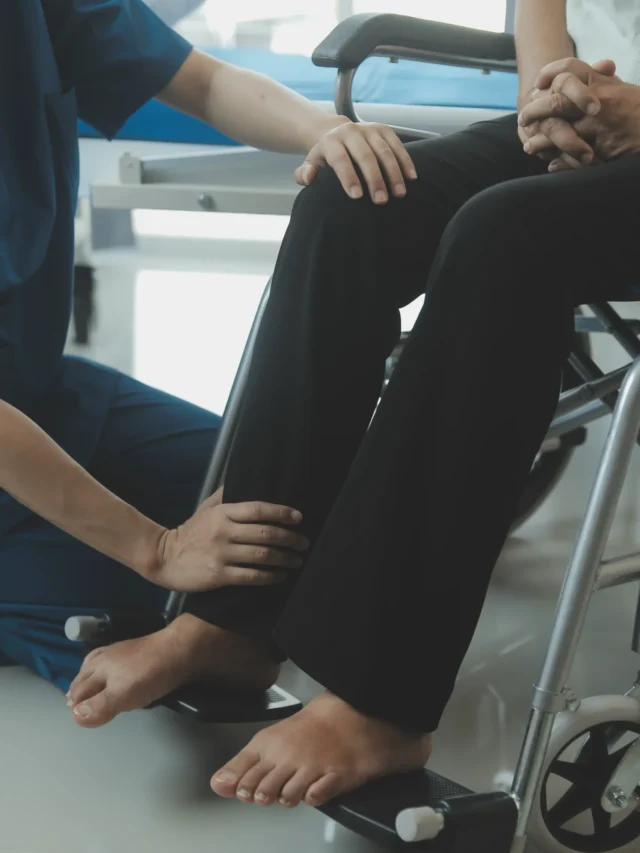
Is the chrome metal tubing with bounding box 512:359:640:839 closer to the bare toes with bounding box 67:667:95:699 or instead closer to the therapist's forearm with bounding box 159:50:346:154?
the bare toes with bounding box 67:667:95:699

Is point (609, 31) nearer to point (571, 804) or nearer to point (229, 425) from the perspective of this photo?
point (229, 425)

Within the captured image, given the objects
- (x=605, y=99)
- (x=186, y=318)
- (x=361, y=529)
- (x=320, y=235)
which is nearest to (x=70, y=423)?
(x=320, y=235)

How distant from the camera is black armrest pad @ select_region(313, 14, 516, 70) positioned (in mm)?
1174

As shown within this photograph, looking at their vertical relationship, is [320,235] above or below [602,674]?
above

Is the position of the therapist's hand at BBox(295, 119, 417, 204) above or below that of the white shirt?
below

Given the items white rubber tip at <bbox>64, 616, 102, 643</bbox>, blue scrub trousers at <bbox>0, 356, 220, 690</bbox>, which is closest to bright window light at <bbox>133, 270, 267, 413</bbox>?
blue scrub trousers at <bbox>0, 356, 220, 690</bbox>

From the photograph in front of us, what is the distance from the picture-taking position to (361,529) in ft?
2.60

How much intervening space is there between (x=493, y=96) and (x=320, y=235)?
6.94ft

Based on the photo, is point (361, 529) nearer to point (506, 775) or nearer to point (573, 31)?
point (506, 775)

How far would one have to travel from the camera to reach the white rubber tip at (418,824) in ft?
2.40

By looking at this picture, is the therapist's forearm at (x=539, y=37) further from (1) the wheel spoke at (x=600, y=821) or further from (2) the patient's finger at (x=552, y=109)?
(1) the wheel spoke at (x=600, y=821)

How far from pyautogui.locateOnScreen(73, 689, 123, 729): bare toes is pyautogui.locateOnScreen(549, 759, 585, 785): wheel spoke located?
369 millimetres

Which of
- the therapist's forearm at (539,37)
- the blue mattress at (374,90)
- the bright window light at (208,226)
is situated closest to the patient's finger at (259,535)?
the therapist's forearm at (539,37)

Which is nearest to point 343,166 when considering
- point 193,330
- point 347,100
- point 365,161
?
point 365,161
